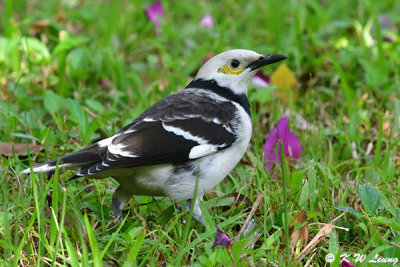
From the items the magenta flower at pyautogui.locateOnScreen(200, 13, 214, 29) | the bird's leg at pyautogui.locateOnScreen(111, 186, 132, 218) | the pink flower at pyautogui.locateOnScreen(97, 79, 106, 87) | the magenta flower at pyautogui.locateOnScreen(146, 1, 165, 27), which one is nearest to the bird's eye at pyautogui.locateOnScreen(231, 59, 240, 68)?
the bird's leg at pyautogui.locateOnScreen(111, 186, 132, 218)

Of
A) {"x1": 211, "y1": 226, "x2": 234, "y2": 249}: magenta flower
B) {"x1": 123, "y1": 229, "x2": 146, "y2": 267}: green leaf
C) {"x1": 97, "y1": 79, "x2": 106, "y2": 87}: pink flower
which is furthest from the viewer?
{"x1": 97, "y1": 79, "x2": 106, "y2": 87}: pink flower

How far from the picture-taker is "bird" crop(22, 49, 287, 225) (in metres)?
3.63

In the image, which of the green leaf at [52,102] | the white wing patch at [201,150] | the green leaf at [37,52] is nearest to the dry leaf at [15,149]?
the green leaf at [52,102]

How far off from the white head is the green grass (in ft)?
0.87

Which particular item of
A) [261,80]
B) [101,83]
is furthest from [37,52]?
[261,80]

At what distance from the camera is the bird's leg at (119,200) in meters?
3.94

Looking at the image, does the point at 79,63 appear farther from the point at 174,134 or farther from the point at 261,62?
the point at 174,134

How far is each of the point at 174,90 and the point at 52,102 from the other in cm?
100

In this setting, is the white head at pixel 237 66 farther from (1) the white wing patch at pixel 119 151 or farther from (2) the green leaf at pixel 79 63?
(2) the green leaf at pixel 79 63

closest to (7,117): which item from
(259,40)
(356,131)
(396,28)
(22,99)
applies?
(22,99)

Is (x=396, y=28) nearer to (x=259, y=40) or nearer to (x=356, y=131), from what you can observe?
(x=259, y=40)

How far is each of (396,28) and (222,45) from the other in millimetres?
2033

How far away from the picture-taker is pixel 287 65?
6402 mm

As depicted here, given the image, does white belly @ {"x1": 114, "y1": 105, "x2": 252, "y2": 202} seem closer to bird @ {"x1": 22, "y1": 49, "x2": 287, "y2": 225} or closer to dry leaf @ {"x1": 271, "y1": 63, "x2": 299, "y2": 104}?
bird @ {"x1": 22, "y1": 49, "x2": 287, "y2": 225}
